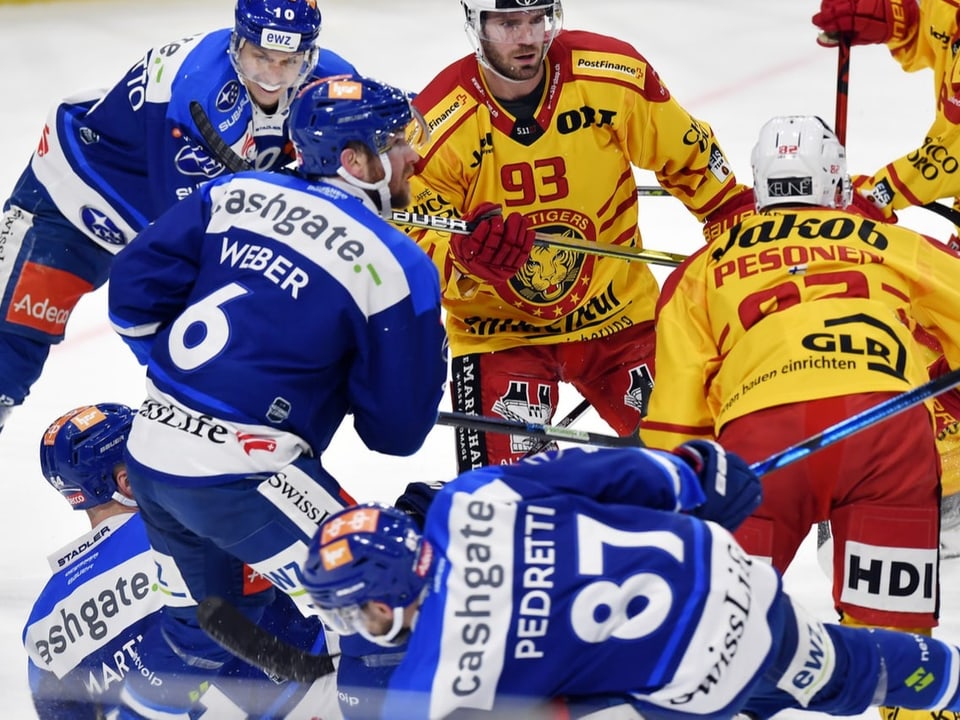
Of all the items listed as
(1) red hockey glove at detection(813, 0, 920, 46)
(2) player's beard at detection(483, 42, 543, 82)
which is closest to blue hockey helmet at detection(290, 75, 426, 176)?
(2) player's beard at detection(483, 42, 543, 82)

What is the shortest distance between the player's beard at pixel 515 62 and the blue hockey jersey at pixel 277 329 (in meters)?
0.94

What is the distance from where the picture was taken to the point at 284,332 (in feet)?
9.46

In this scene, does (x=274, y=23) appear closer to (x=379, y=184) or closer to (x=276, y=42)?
(x=276, y=42)

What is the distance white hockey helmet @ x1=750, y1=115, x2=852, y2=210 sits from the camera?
3227mm

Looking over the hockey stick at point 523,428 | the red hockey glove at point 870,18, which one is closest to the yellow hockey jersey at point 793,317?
the hockey stick at point 523,428

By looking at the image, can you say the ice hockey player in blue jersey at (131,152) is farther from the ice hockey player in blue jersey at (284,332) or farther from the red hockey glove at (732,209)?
the red hockey glove at (732,209)

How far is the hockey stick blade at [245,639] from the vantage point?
2.79 meters

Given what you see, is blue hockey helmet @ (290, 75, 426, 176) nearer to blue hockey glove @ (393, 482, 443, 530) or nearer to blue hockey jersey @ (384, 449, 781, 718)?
blue hockey glove @ (393, 482, 443, 530)

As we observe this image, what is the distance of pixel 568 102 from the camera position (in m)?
3.88

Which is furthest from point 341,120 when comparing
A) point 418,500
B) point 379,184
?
point 418,500

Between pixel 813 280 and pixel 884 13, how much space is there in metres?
1.66

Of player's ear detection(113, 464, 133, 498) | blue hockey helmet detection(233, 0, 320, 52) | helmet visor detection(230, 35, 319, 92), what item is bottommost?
player's ear detection(113, 464, 133, 498)

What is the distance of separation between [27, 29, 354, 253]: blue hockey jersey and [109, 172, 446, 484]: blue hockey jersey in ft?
2.46

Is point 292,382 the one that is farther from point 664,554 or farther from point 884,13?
point 884,13
